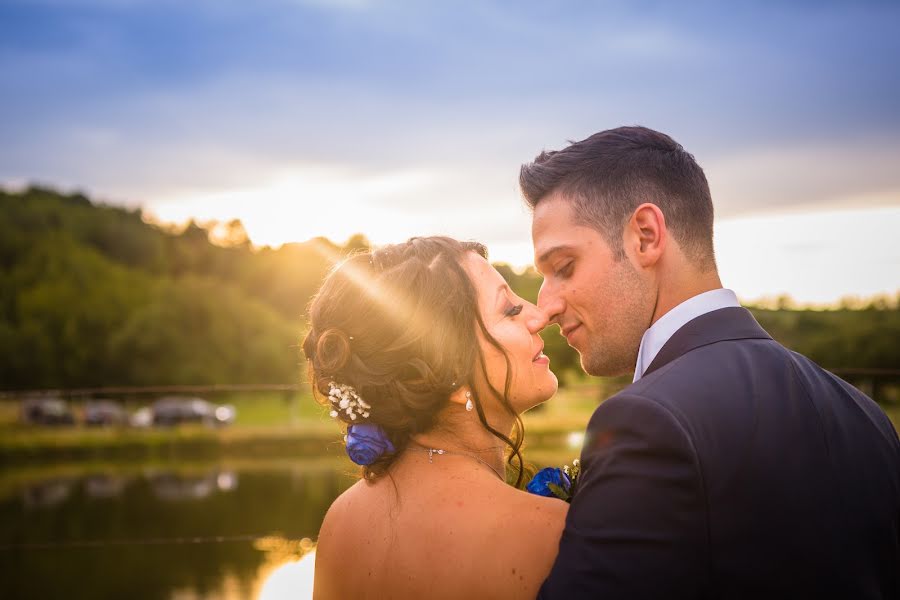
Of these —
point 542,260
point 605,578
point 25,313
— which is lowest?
point 25,313

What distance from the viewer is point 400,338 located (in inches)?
95.0

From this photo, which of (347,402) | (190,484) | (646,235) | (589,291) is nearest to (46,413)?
(190,484)

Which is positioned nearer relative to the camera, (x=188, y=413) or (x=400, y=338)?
(x=400, y=338)

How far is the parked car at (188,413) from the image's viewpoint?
98.5 ft

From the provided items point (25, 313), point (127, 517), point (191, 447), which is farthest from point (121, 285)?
point (127, 517)

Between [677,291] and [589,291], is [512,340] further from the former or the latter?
[677,291]

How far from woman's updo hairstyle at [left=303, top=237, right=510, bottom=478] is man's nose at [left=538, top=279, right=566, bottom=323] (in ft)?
0.68

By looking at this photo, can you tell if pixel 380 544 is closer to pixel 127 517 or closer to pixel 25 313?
pixel 127 517

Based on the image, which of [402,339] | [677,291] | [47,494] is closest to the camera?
[677,291]

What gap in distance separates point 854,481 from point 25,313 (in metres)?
58.5

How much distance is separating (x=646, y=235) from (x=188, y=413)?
31.2 m

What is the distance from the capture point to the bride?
2.18 m

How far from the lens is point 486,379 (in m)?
2.48

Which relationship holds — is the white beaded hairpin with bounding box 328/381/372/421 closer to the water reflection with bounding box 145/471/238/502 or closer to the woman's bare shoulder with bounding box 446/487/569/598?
the woman's bare shoulder with bounding box 446/487/569/598
